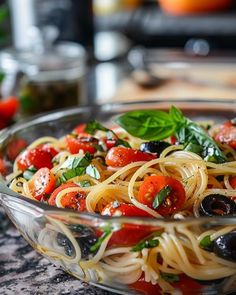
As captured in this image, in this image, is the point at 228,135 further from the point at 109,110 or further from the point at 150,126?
the point at 109,110

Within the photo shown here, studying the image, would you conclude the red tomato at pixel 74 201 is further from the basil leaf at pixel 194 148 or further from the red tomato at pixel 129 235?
the basil leaf at pixel 194 148

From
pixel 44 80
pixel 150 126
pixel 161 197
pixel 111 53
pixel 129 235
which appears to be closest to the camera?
pixel 129 235

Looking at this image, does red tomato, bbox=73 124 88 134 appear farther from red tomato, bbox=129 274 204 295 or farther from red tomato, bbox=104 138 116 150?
red tomato, bbox=129 274 204 295

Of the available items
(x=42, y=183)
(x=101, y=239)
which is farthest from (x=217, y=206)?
(x=42, y=183)

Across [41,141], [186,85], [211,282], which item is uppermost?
[41,141]

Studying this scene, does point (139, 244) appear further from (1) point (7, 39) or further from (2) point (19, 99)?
(1) point (7, 39)

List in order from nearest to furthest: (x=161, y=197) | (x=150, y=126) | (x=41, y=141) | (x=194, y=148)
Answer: (x=161, y=197) < (x=194, y=148) < (x=150, y=126) < (x=41, y=141)

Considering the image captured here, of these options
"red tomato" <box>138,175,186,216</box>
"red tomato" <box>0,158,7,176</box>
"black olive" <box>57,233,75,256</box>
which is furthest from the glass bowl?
"red tomato" <box>0,158,7,176</box>

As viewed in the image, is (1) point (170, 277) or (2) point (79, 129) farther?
(2) point (79, 129)
